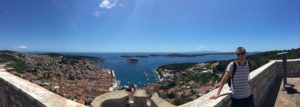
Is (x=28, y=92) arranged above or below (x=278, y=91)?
above

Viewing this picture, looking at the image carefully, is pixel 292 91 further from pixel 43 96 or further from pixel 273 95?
pixel 43 96

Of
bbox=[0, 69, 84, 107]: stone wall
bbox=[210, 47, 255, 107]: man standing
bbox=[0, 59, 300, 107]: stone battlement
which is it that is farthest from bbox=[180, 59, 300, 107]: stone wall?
bbox=[0, 69, 84, 107]: stone wall

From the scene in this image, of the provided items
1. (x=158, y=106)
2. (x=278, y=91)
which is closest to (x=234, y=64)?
(x=158, y=106)

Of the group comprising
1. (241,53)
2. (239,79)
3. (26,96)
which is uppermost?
(241,53)

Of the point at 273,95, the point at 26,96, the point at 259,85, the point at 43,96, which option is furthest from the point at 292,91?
the point at 26,96

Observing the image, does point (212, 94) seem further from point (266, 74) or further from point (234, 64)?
point (266, 74)

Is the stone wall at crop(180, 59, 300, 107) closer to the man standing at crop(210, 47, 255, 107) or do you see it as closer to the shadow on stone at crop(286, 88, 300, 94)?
the man standing at crop(210, 47, 255, 107)
